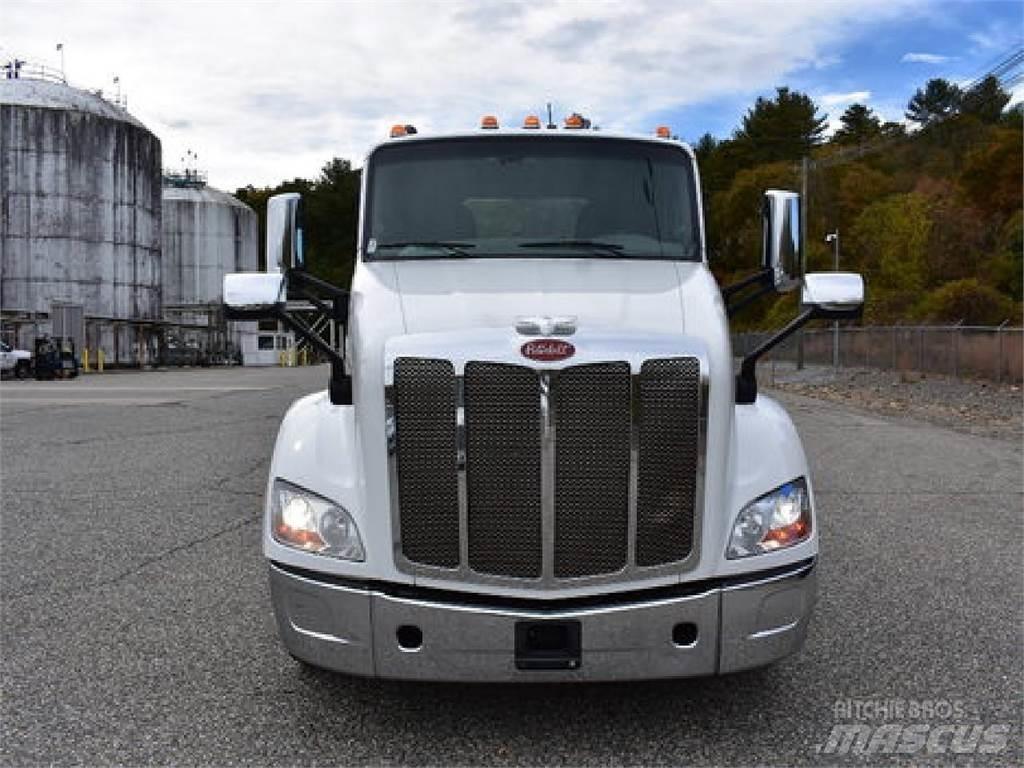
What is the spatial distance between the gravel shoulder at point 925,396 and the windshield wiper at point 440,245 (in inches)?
531

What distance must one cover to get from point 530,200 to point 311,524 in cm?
207

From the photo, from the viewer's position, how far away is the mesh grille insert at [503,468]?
11.8 feet

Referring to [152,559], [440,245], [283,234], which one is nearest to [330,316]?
[283,234]

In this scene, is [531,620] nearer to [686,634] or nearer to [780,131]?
[686,634]

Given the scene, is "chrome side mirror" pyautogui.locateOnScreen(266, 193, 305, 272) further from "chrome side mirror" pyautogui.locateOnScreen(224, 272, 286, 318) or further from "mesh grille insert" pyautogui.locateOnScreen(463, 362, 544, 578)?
"mesh grille insert" pyautogui.locateOnScreen(463, 362, 544, 578)

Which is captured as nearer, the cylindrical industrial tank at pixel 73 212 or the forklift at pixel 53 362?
the forklift at pixel 53 362

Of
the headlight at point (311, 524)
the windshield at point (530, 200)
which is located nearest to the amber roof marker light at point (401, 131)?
the windshield at point (530, 200)

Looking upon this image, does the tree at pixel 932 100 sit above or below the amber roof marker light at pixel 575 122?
above

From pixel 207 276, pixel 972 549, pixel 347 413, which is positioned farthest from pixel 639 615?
pixel 207 276

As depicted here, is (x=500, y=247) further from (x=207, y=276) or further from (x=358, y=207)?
(x=207, y=276)

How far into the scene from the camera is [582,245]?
4980 mm

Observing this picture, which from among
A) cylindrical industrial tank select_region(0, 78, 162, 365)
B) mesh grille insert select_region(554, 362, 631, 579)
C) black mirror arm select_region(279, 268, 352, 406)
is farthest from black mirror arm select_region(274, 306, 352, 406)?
cylindrical industrial tank select_region(0, 78, 162, 365)

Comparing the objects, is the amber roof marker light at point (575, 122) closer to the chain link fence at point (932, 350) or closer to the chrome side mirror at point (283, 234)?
the chrome side mirror at point (283, 234)

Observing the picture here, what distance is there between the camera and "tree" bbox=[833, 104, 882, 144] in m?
93.1
